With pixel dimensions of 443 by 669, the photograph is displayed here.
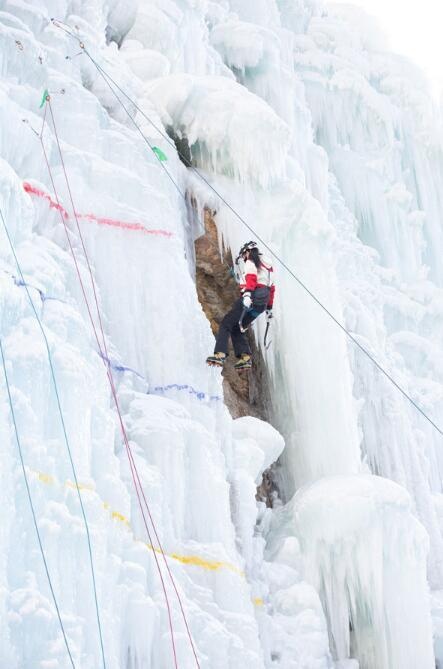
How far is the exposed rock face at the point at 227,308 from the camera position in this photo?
7547 millimetres

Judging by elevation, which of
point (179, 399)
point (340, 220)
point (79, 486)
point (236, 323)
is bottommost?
point (79, 486)

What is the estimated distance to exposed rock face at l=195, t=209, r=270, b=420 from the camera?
297 inches

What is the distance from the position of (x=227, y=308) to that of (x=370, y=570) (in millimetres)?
2849

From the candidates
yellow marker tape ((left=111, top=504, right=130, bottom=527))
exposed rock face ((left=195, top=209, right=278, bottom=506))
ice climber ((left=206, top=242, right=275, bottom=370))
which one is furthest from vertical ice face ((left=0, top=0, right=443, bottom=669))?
ice climber ((left=206, top=242, right=275, bottom=370))

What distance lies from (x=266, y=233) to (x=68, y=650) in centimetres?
485

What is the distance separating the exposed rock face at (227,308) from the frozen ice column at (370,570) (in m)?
1.65

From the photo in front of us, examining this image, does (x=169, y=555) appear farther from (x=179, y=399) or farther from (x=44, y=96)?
(x=44, y=96)

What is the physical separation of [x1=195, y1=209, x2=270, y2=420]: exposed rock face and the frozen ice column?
5.41ft

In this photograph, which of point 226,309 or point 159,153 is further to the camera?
point 226,309

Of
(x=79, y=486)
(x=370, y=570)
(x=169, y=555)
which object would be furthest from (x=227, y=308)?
(x=79, y=486)

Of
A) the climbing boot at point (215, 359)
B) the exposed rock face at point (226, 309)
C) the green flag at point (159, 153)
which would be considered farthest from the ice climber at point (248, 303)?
the exposed rock face at point (226, 309)

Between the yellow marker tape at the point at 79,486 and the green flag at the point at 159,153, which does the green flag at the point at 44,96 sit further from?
the yellow marker tape at the point at 79,486

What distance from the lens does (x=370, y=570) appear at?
5945 millimetres

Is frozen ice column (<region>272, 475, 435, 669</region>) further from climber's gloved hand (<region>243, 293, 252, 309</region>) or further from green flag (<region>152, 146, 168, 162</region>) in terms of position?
green flag (<region>152, 146, 168, 162</region>)
